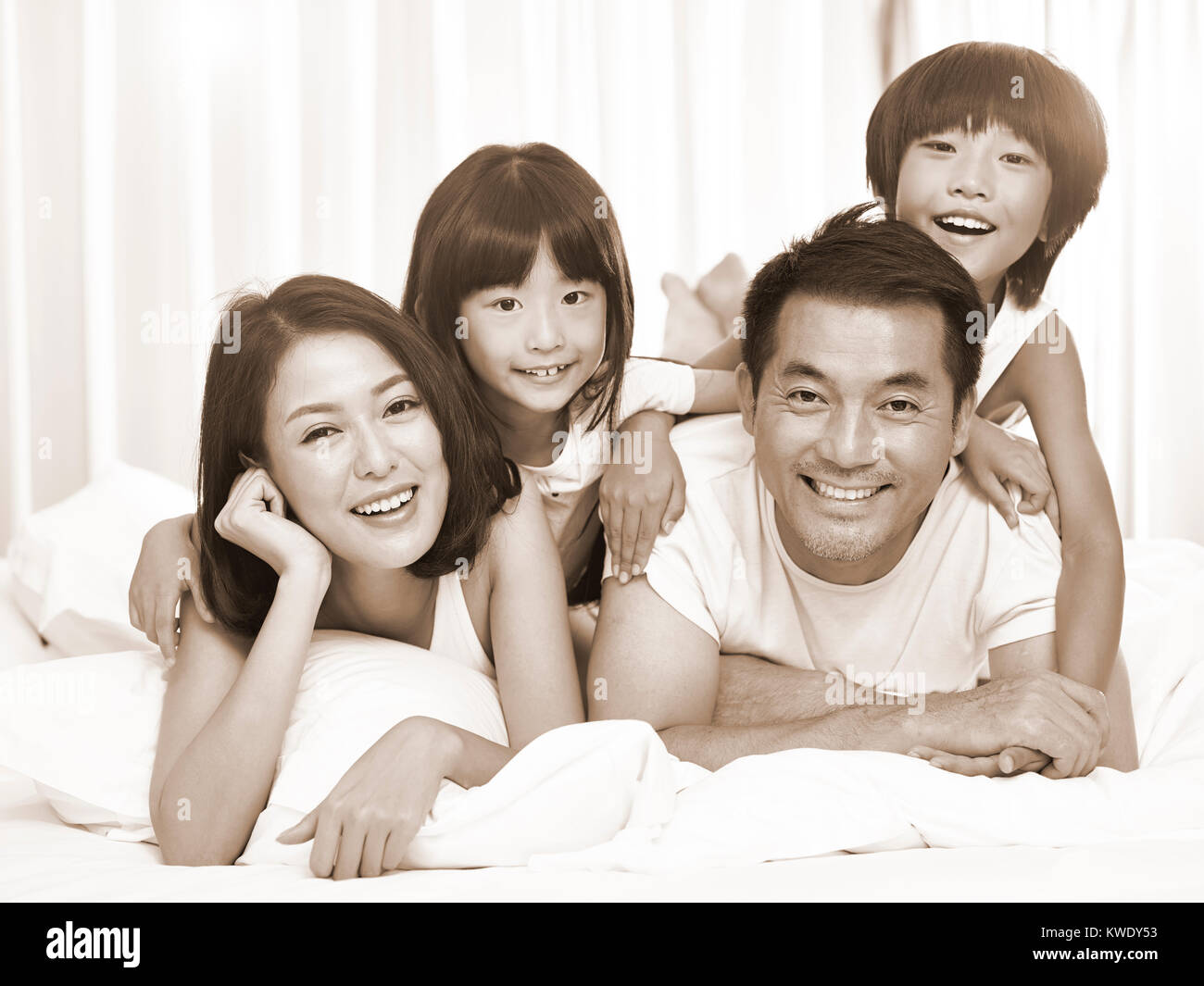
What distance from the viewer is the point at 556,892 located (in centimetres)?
100

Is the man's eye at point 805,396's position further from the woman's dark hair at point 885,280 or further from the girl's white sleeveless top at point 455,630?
the girl's white sleeveless top at point 455,630

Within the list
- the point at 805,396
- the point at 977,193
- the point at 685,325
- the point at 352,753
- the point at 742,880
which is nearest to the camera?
the point at 742,880

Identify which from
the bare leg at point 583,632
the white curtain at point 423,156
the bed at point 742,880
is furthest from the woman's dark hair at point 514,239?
the white curtain at point 423,156

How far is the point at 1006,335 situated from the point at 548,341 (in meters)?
0.68

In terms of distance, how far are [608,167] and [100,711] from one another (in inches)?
90.6

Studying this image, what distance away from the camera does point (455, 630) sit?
59.2 inches

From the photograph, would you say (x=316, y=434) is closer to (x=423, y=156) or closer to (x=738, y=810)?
(x=738, y=810)

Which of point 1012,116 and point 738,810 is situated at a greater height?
point 1012,116

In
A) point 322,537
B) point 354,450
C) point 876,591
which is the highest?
point 354,450

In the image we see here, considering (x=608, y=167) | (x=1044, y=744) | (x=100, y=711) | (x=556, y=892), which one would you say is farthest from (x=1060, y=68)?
(x=608, y=167)

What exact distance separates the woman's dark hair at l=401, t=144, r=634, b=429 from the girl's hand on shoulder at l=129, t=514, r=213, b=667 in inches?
16.9

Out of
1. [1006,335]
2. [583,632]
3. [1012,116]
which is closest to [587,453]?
[583,632]

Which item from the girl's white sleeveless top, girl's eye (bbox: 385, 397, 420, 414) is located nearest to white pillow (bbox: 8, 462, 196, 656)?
the girl's white sleeveless top

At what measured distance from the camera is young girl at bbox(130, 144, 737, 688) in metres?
1.51
